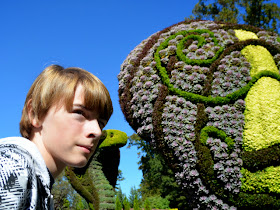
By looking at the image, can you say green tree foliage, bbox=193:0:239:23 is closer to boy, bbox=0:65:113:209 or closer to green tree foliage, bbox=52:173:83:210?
green tree foliage, bbox=52:173:83:210

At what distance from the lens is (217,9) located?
2206cm

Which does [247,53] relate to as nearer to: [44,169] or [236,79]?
[236,79]

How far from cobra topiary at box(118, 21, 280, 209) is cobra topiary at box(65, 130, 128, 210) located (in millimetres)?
3994

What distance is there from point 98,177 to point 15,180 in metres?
10.4

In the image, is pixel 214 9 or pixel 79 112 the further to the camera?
pixel 214 9

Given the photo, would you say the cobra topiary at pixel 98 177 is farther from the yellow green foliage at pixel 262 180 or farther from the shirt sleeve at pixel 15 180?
the shirt sleeve at pixel 15 180

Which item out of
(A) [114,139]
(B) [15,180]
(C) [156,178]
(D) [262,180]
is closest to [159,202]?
(C) [156,178]

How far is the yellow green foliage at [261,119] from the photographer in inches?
269

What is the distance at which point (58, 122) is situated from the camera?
1.51 meters

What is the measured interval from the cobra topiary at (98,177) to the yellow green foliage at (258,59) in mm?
6453

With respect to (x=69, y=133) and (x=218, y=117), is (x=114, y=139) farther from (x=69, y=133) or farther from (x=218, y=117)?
(x=69, y=133)

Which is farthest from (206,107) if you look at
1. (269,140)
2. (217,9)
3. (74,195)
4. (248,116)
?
(217,9)

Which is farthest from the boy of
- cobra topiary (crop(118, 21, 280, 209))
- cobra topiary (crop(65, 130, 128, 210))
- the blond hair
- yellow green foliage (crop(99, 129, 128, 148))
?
yellow green foliage (crop(99, 129, 128, 148))

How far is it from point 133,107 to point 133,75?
2.98 feet
